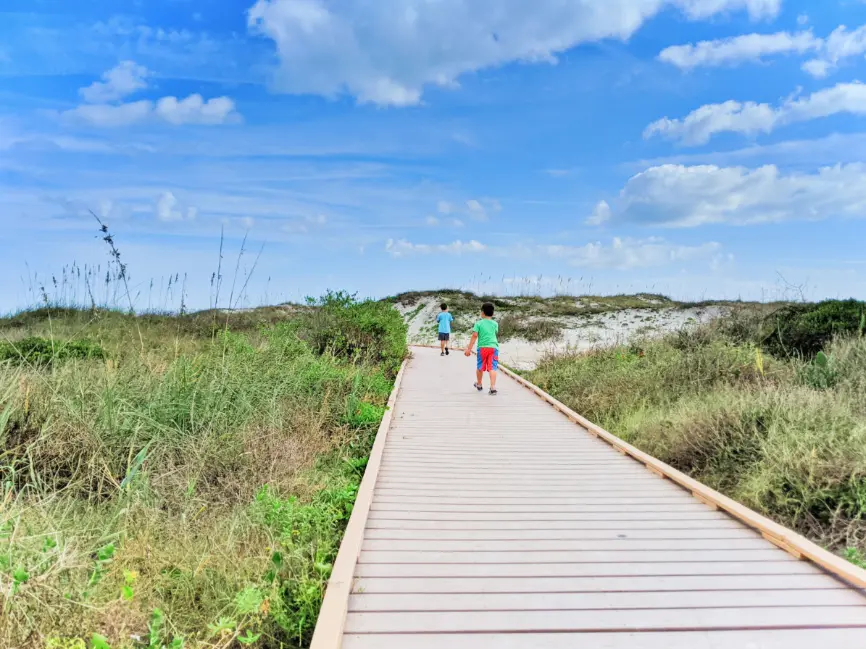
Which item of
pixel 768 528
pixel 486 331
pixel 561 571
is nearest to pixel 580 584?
pixel 561 571

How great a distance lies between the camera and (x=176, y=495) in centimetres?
534

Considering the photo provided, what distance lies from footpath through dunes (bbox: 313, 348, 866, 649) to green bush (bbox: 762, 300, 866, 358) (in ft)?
26.3

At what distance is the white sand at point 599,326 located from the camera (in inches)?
950

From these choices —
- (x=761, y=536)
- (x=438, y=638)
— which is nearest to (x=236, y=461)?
(x=438, y=638)

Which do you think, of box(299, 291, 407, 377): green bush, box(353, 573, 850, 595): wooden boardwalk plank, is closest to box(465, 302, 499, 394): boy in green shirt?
box(299, 291, 407, 377): green bush

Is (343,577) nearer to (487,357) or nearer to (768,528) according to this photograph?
(768,528)

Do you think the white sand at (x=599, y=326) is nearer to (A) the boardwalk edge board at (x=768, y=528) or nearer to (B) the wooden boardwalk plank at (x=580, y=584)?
(A) the boardwalk edge board at (x=768, y=528)

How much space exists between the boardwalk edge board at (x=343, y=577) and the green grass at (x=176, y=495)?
0.44 ft

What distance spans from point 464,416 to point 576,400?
294 centimetres

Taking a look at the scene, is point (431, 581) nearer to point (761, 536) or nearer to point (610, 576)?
point (610, 576)

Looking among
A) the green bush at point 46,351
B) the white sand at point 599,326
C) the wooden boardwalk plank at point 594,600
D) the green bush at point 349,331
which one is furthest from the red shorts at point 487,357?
the white sand at point 599,326

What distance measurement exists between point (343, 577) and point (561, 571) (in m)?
1.39

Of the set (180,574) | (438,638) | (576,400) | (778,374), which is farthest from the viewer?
(576,400)

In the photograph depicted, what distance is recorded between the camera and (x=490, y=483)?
5812mm
